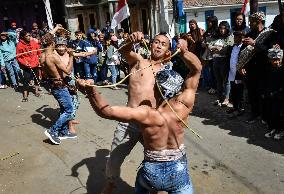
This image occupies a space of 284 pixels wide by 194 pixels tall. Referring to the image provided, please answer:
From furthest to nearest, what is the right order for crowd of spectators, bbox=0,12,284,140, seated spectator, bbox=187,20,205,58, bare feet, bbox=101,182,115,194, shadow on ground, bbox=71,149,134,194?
seated spectator, bbox=187,20,205,58
crowd of spectators, bbox=0,12,284,140
shadow on ground, bbox=71,149,134,194
bare feet, bbox=101,182,115,194

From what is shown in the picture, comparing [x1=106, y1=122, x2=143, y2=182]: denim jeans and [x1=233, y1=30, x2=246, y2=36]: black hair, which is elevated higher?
[x1=233, y1=30, x2=246, y2=36]: black hair

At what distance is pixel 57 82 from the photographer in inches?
253

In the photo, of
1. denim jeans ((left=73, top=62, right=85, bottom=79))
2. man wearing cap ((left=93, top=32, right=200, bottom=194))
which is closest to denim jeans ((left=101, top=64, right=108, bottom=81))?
denim jeans ((left=73, top=62, right=85, bottom=79))

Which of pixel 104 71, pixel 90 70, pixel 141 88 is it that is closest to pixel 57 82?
pixel 141 88

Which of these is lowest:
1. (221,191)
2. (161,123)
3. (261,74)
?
(221,191)

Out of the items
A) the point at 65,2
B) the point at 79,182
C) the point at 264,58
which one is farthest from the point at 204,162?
the point at 65,2

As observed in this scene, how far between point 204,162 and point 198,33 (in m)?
4.52

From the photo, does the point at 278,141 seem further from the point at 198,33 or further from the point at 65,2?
the point at 65,2

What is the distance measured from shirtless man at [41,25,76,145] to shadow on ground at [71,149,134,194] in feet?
3.09

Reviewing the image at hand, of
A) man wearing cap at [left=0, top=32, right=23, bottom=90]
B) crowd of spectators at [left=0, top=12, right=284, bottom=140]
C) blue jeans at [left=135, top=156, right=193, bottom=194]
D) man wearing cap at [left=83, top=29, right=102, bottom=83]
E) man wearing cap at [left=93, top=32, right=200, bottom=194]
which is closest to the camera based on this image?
blue jeans at [left=135, top=156, right=193, bottom=194]

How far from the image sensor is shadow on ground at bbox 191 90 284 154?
20.2 feet

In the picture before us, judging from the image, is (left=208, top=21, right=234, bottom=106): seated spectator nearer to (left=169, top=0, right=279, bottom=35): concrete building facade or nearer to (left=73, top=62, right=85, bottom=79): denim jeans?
(left=73, top=62, right=85, bottom=79): denim jeans

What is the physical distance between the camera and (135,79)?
4504 mm

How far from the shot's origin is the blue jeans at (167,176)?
333 centimetres
